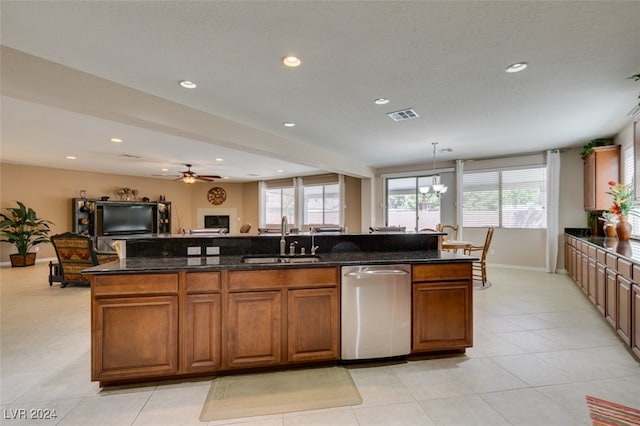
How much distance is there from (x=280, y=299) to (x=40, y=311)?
12.6 ft

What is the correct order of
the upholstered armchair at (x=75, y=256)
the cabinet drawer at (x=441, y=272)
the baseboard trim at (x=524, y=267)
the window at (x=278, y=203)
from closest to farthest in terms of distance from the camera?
the cabinet drawer at (x=441, y=272) < the upholstered armchair at (x=75, y=256) < the baseboard trim at (x=524, y=267) < the window at (x=278, y=203)

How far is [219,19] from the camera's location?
2.12 metres

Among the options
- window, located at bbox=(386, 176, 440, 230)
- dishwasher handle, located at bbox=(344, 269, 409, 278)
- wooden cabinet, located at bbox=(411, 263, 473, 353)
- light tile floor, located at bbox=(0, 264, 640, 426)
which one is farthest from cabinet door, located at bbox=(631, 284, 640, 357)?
window, located at bbox=(386, 176, 440, 230)

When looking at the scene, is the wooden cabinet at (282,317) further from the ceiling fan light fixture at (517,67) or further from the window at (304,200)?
the window at (304,200)

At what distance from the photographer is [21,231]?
7.62 meters

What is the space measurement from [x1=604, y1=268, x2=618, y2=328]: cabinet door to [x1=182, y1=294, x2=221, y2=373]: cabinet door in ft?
12.7

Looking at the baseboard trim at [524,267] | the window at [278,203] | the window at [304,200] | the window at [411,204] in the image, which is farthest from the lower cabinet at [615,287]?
the window at [278,203]

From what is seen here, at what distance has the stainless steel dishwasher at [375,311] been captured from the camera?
2.61 meters

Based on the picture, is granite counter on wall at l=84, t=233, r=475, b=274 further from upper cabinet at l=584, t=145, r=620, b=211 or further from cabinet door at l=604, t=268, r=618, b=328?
upper cabinet at l=584, t=145, r=620, b=211

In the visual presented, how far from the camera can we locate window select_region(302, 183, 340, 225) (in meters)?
9.77

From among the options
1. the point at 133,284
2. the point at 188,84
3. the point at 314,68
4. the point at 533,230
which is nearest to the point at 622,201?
the point at 533,230

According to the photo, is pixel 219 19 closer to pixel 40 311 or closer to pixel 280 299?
pixel 280 299

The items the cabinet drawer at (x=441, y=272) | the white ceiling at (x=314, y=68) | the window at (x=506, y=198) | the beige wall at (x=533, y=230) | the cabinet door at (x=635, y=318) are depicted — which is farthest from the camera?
the window at (x=506, y=198)

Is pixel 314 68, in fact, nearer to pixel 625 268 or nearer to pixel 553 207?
pixel 625 268
